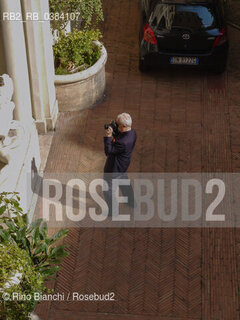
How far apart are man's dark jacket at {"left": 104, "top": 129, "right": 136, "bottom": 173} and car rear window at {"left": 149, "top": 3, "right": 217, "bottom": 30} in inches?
160

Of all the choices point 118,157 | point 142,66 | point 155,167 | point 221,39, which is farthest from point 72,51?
point 118,157

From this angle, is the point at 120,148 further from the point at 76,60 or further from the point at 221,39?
the point at 221,39

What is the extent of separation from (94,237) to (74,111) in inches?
125

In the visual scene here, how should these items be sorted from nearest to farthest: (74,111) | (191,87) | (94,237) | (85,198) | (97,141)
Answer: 1. (94,237)
2. (85,198)
3. (97,141)
4. (74,111)
5. (191,87)

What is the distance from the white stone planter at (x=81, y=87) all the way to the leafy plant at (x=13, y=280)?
17.6ft

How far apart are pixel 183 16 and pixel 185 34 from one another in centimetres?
40

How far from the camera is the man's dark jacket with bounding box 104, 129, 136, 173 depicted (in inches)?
301

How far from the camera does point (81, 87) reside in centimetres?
1036

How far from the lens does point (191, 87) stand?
11352 mm

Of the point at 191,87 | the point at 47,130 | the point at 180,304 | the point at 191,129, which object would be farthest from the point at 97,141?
the point at 180,304

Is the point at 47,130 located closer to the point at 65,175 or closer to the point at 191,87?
the point at 65,175

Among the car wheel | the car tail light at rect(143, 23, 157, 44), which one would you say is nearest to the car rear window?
the car tail light at rect(143, 23, 157, 44)

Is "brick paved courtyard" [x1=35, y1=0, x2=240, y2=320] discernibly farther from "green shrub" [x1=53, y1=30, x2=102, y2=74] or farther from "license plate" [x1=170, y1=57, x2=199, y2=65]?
"green shrub" [x1=53, y1=30, x2=102, y2=74]

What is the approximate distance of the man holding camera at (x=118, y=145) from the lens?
7605 millimetres
